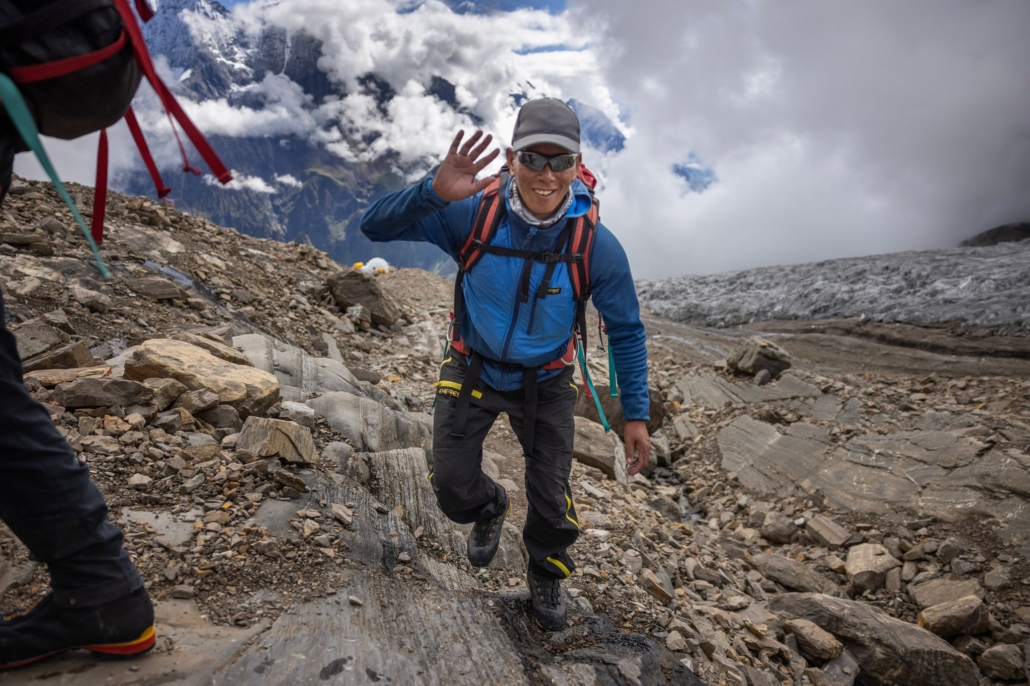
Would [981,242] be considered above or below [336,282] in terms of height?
above

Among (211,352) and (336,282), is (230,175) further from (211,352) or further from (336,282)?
(336,282)

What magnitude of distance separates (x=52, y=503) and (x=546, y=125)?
108 inches

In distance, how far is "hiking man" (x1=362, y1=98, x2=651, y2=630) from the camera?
3092mm

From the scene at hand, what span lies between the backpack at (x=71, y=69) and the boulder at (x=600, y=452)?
6.74 metres

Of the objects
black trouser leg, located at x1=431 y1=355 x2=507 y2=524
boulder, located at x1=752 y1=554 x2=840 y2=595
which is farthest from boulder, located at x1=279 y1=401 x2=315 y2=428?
boulder, located at x1=752 y1=554 x2=840 y2=595

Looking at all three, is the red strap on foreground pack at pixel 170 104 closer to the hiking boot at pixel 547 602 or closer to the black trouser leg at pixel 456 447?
the black trouser leg at pixel 456 447

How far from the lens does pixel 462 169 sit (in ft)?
9.55

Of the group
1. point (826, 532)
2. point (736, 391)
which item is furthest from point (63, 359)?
point (736, 391)

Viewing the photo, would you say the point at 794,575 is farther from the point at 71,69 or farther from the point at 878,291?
the point at 878,291

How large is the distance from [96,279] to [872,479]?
10.4 meters

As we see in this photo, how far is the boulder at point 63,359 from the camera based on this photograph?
4293 mm

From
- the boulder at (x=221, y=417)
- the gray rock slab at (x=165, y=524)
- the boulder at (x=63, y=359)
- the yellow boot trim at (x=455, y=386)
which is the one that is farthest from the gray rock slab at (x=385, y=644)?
the boulder at (x=63, y=359)

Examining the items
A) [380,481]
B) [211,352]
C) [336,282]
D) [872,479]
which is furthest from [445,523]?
[336,282]

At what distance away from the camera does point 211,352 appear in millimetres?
5227
